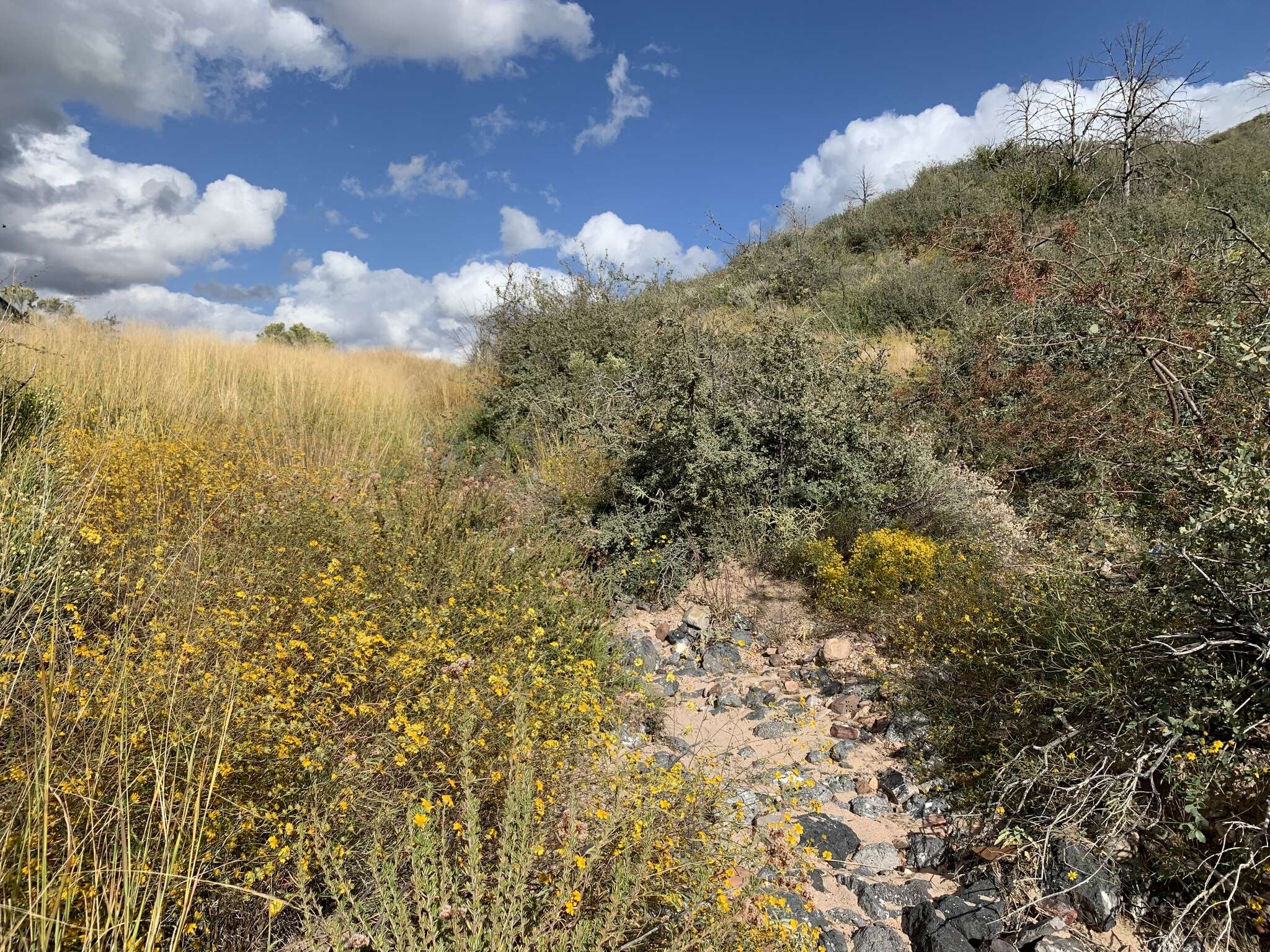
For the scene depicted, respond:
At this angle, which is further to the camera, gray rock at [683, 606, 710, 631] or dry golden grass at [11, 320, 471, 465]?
dry golden grass at [11, 320, 471, 465]

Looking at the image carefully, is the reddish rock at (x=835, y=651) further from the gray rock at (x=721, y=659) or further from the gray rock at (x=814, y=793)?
the gray rock at (x=814, y=793)

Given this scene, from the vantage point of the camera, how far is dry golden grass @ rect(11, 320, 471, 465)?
6461 mm

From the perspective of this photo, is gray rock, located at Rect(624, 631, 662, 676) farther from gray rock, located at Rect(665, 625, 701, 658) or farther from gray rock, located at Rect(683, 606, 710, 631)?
gray rock, located at Rect(683, 606, 710, 631)

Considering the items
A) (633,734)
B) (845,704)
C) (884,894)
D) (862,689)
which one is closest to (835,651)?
(862,689)

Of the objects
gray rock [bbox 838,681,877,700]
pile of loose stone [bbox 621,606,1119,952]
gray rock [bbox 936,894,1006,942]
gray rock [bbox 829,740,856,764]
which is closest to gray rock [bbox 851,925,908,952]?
pile of loose stone [bbox 621,606,1119,952]

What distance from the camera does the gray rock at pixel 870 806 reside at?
9.68ft

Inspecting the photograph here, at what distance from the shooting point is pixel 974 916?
2312 mm

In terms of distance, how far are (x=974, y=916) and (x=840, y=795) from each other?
819mm

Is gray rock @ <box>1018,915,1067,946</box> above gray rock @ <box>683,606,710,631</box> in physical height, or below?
below

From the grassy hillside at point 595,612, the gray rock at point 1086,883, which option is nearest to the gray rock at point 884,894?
the grassy hillside at point 595,612

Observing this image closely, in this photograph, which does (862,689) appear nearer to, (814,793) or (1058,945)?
(814,793)

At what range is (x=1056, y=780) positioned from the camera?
103 inches

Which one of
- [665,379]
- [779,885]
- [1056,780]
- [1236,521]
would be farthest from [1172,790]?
[665,379]

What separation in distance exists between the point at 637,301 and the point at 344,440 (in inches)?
204
